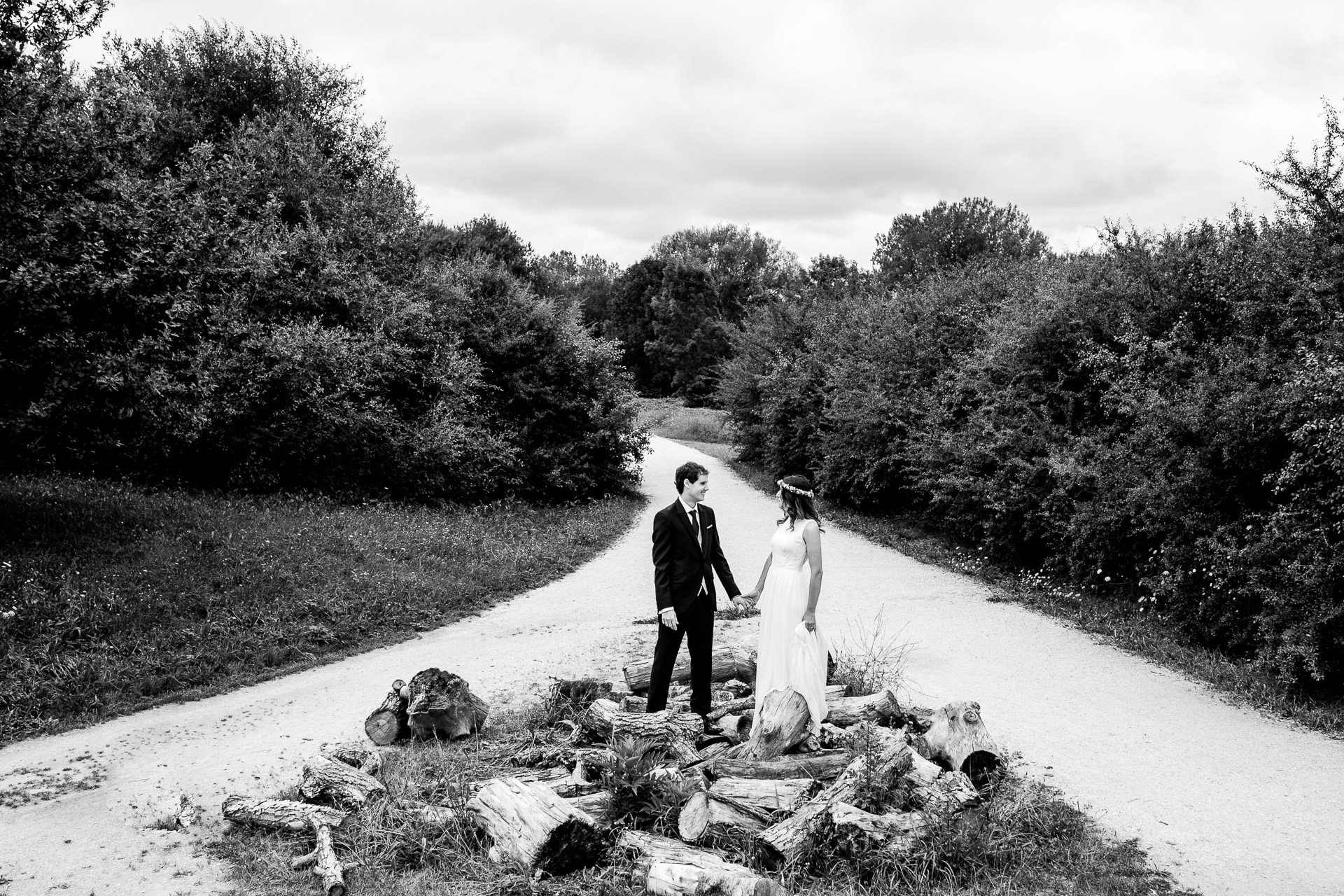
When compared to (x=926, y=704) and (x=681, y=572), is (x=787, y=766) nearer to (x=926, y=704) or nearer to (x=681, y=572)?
(x=681, y=572)

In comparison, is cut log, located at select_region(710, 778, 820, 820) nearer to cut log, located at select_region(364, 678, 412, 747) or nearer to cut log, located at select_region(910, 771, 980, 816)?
cut log, located at select_region(910, 771, 980, 816)

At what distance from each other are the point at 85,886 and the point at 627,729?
322cm

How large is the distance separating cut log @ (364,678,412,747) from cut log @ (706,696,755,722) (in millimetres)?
2424

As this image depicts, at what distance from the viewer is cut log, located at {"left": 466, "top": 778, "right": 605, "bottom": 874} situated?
4895mm

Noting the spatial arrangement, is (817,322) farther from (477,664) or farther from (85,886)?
(85,886)

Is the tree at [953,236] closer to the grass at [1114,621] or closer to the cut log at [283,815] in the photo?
the grass at [1114,621]

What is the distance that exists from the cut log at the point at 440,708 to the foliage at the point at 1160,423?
684 centimetres

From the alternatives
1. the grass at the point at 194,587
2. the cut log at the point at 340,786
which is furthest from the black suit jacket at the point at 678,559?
the grass at the point at 194,587

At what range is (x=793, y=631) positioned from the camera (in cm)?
684

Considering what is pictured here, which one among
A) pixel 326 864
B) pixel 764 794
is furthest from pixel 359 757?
pixel 764 794

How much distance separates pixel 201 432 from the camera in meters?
15.1

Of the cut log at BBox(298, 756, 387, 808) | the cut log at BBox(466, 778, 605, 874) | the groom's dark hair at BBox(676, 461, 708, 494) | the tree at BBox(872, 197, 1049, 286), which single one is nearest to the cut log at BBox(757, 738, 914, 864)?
the cut log at BBox(466, 778, 605, 874)

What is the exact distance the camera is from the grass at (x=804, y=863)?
480cm

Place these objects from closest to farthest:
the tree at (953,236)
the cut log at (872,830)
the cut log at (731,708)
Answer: the cut log at (872,830) → the cut log at (731,708) → the tree at (953,236)
